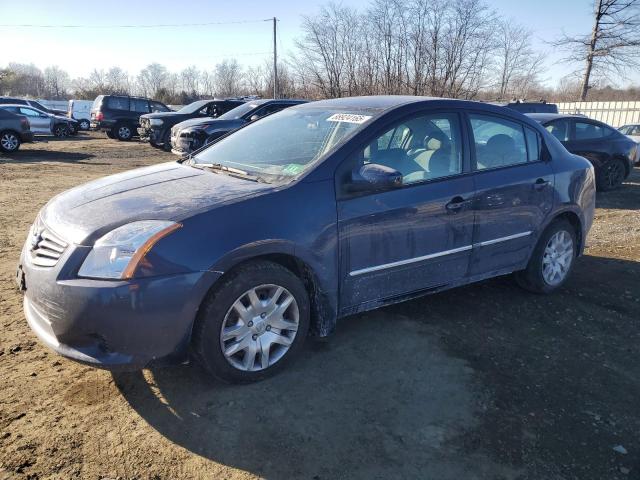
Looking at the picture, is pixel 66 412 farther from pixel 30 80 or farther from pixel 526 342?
pixel 30 80

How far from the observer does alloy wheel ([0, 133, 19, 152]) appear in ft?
50.4

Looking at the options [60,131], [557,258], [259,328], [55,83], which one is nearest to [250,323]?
[259,328]

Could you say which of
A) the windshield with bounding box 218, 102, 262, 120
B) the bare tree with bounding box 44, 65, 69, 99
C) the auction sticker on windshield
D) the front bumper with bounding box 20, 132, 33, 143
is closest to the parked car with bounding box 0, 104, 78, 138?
the front bumper with bounding box 20, 132, 33, 143

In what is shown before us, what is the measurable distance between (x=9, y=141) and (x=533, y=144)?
15.9 metres

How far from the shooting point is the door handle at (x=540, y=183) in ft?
14.3

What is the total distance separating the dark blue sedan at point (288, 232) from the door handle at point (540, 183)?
0.04 feet

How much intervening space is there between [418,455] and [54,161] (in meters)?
14.6

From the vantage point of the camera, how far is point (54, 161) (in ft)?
47.1

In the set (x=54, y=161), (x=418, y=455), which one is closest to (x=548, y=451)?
(x=418, y=455)

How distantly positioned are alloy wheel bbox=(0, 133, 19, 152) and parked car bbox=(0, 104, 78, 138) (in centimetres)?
509

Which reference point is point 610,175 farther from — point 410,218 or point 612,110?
point 612,110

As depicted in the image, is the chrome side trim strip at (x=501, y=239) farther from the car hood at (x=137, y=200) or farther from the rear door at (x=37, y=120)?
the rear door at (x=37, y=120)

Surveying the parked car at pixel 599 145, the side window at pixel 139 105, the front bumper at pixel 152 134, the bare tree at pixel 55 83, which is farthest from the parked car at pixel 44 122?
the bare tree at pixel 55 83

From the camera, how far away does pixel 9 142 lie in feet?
50.9
